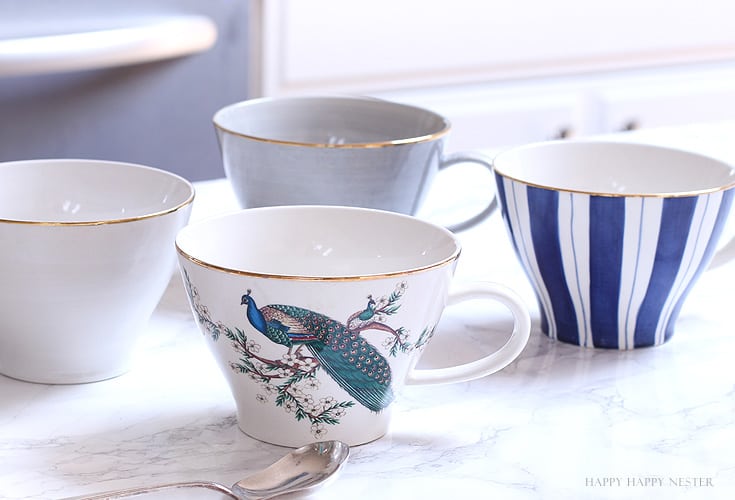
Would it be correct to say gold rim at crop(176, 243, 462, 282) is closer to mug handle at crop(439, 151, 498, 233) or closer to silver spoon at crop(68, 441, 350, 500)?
silver spoon at crop(68, 441, 350, 500)

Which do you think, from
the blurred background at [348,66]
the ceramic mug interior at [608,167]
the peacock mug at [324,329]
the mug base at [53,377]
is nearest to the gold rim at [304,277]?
the peacock mug at [324,329]

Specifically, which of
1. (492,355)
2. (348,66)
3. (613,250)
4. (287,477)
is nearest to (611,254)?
(613,250)

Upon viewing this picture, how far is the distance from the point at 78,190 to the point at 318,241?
0.15 metres

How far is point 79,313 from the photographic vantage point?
51 cm

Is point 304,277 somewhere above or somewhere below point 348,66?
above

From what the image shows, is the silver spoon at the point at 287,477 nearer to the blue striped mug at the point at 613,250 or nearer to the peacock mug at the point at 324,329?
the peacock mug at the point at 324,329

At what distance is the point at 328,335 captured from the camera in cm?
45

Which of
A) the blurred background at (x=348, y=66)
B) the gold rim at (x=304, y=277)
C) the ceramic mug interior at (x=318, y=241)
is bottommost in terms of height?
the blurred background at (x=348, y=66)

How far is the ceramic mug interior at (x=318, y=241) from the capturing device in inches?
21.0

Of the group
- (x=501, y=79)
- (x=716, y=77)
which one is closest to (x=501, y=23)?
(x=501, y=79)

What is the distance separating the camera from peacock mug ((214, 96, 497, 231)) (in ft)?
2.19

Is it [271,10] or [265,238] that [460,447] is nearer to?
[265,238]

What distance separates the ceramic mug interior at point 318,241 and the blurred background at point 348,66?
90 cm

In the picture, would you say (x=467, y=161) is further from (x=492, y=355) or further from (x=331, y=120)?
(x=492, y=355)
